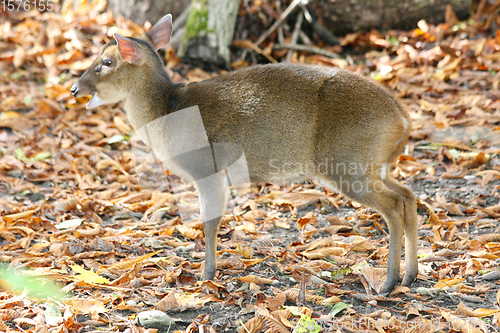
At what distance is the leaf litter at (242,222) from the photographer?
3.37 metres

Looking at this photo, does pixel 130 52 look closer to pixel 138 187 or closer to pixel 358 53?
pixel 138 187

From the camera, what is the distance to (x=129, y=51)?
397cm

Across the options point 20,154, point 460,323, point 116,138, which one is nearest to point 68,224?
point 20,154

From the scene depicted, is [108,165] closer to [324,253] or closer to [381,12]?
[324,253]

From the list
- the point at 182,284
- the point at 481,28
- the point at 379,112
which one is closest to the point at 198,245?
the point at 182,284

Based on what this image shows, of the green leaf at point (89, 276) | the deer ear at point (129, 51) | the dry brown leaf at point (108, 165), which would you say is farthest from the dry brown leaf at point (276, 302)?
the dry brown leaf at point (108, 165)

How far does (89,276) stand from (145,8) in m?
5.46

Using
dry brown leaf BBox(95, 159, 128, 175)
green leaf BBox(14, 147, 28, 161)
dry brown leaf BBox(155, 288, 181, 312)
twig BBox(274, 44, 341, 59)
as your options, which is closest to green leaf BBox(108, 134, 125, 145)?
dry brown leaf BBox(95, 159, 128, 175)

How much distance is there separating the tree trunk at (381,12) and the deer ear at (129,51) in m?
4.94

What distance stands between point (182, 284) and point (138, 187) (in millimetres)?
1991

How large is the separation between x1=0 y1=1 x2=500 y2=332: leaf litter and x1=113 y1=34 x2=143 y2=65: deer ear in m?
1.50

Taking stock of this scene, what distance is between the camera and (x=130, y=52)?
3.98m

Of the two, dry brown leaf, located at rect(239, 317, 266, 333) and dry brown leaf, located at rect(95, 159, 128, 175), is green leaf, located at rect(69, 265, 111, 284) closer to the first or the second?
dry brown leaf, located at rect(239, 317, 266, 333)

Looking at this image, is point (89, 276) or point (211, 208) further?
point (211, 208)
